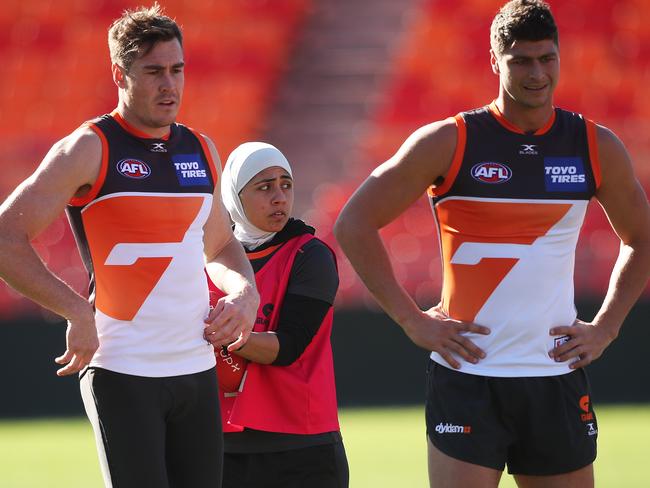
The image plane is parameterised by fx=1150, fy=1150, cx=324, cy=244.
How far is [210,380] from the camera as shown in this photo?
3.63 m

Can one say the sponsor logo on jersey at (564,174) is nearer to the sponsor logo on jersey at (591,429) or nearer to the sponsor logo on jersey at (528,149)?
the sponsor logo on jersey at (528,149)

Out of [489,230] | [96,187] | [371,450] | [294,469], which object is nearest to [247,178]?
[96,187]

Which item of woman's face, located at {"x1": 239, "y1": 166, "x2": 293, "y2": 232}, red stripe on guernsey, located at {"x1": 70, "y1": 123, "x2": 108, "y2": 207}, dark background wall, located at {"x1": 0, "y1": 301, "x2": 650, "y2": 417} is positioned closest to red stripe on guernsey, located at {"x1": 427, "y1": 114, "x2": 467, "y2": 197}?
woman's face, located at {"x1": 239, "y1": 166, "x2": 293, "y2": 232}

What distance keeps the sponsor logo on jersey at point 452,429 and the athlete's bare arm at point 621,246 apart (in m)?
0.38

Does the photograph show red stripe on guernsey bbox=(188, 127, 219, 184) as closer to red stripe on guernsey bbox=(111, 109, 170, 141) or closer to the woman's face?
red stripe on guernsey bbox=(111, 109, 170, 141)

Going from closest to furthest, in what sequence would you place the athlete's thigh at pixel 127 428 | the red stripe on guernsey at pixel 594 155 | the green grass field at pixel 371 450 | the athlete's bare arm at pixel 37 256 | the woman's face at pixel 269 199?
the athlete's bare arm at pixel 37 256 < the athlete's thigh at pixel 127 428 < the red stripe on guernsey at pixel 594 155 < the woman's face at pixel 269 199 < the green grass field at pixel 371 450

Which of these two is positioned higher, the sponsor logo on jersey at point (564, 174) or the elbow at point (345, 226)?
the sponsor logo on jersey at point (564, 174)

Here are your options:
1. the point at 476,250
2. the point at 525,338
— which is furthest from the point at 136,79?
the point at 525,338

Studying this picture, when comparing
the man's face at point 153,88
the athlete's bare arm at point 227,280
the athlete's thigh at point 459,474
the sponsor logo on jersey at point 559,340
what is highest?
the man's face at point 153,88

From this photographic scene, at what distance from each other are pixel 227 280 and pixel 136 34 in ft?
2.77

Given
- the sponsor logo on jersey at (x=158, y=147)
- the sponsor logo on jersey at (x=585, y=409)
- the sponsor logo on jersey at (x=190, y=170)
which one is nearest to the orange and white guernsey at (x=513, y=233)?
the sponsor logo on jersey at (x=585, y=409)

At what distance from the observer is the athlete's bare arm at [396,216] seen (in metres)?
3.70

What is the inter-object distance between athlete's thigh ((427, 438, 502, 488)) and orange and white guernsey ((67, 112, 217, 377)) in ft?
2.68

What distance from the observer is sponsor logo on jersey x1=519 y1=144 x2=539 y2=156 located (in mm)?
Result: 3760
